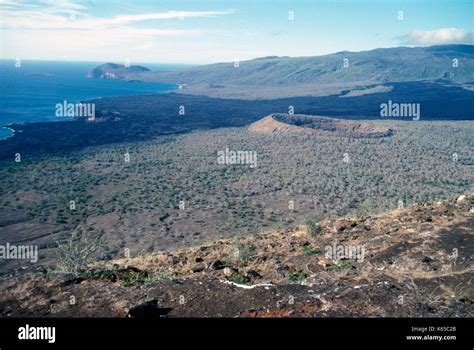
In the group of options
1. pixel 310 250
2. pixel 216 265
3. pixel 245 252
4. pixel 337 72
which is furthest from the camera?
pixel 337 72

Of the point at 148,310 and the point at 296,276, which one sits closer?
the point at 148,310

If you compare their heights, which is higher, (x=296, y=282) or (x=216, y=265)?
(x=296, y=282)

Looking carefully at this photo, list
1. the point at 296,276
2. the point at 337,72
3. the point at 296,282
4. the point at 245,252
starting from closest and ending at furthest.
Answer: the point at 296,282 < the point at 296,276 < the point at 245,252 < the point at 337,72

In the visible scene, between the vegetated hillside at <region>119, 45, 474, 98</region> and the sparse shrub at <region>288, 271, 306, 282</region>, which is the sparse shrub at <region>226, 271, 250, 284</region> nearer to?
the sparse shrub at <region>288, 271, 306, 282</region>

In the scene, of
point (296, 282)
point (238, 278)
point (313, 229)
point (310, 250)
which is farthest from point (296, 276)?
point (313, 229)

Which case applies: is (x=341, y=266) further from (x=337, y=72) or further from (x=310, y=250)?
(x=337, y=72)
